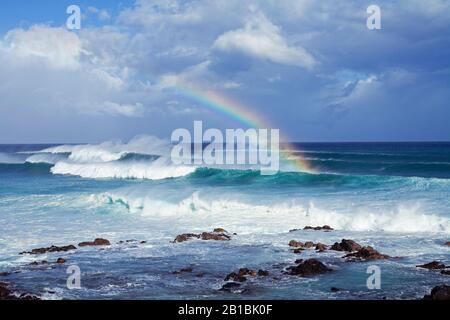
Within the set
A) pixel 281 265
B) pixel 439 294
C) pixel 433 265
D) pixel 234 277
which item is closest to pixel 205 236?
pixel 281 265

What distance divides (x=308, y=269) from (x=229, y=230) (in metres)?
5.68

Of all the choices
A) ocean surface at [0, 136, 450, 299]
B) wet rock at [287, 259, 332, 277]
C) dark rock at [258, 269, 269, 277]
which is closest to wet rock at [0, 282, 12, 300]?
ocean surface at [0, 136, 450, 299]

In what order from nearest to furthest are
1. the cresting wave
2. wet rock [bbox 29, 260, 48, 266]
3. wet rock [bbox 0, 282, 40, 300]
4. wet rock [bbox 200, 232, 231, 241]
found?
wet rock [bbox 0, 282, 40, 300], wet rock [bbox 29, 260, 48, 266], wet rock [bbox 200, 232, 231, 241], the cresting wave

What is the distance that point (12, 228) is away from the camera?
51.5ft

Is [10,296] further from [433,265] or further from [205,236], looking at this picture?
[433,265]

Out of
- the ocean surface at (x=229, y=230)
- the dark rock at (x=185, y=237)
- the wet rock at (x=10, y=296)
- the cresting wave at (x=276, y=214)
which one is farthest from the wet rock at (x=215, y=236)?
the wet rock at (x=10, y=296)

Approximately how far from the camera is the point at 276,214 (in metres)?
18.7

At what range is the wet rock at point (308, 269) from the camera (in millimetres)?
9775

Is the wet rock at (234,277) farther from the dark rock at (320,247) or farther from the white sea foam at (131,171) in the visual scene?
the white sea foam at (131,171)

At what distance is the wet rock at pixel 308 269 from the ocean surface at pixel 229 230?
0.78 ft

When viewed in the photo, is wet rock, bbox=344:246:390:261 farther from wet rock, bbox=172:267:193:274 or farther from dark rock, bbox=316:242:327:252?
wet rock, bbox=172:267:193:274

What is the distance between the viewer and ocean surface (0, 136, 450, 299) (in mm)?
9086
